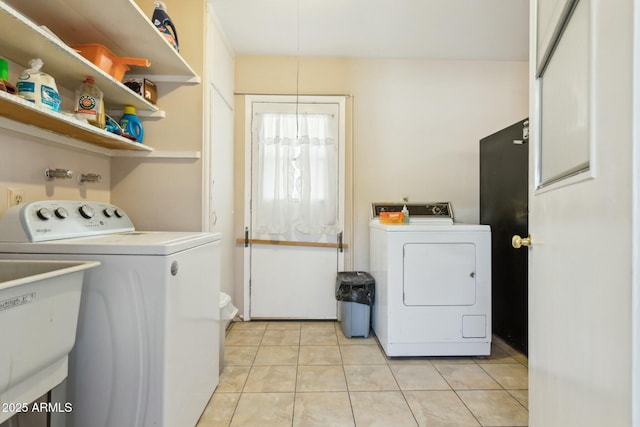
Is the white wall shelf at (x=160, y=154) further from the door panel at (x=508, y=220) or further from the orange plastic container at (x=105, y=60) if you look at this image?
the door panel at (x=508, y=220)

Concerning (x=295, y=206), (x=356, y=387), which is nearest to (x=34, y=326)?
(x=356, y=387)

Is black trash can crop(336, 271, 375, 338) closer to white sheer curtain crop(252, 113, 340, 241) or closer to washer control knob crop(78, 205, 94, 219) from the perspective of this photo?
white sheer curtain crop(252, 113, 340, 241)

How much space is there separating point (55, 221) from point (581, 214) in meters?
1.81

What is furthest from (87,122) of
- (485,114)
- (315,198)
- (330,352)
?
(485,114)

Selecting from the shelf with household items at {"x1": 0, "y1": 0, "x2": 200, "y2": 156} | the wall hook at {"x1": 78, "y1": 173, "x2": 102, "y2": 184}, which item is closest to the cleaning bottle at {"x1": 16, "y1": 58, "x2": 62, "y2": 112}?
the shelf with household items at {"x1": 0, "y1": 0, "x2": 200, "y2": 156}

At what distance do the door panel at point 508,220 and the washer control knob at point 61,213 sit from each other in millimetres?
2630

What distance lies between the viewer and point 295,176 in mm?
2852

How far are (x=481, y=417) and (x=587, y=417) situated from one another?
978 millimetres

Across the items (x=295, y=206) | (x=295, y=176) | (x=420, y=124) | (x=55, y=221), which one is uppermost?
(x=420, y=124)

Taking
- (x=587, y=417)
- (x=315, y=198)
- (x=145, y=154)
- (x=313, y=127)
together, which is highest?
(x=313, y=127)

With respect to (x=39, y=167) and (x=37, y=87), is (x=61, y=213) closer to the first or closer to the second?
(x=39, y=167)

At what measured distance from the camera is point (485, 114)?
296 cm

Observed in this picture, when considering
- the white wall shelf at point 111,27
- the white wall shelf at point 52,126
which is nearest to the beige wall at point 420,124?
the white wall shelf at point 111,27

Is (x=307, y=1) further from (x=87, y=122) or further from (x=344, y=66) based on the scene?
(x=87, y=122)
